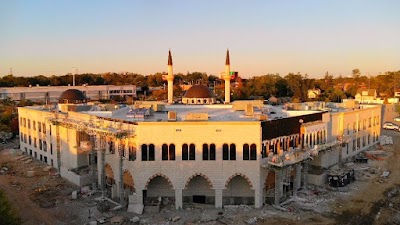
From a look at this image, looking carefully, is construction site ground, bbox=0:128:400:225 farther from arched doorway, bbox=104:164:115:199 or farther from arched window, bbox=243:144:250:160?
arched window, bbox=243:144:250:160

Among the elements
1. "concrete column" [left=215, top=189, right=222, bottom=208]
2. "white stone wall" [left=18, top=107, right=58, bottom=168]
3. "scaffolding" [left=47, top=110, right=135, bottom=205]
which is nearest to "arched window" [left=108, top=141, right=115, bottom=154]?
"scaffolding" [left=47, top=110, right=135, bottom=205]

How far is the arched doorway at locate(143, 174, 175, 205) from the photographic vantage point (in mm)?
29188

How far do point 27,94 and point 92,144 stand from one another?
74.1 metres

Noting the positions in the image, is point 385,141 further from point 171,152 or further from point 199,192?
point 171,152

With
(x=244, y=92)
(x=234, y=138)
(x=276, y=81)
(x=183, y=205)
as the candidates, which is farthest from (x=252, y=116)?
(x=276, y=81)

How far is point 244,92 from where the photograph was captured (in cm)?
10400

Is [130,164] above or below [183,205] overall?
above

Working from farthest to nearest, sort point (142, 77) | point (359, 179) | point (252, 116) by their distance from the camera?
point (142, 77) < point (359, 179) < point (252, 116)

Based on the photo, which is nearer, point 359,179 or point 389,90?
point 359,179

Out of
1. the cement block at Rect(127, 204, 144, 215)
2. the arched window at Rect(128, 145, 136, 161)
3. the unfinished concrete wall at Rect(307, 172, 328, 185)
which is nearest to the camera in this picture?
the cement block at Rect(127, 204, 144, 215)

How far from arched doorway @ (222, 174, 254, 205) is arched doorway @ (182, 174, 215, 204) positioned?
45.8 inches

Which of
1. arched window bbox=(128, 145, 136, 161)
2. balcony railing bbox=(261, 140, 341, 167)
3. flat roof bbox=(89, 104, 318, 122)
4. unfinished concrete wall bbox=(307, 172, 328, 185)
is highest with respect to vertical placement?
flat roof bbox=(89, 104, 318, 122)

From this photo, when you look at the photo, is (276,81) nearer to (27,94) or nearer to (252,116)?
(27,94)

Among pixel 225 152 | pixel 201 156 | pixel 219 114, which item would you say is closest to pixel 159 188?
pixel 201 156
